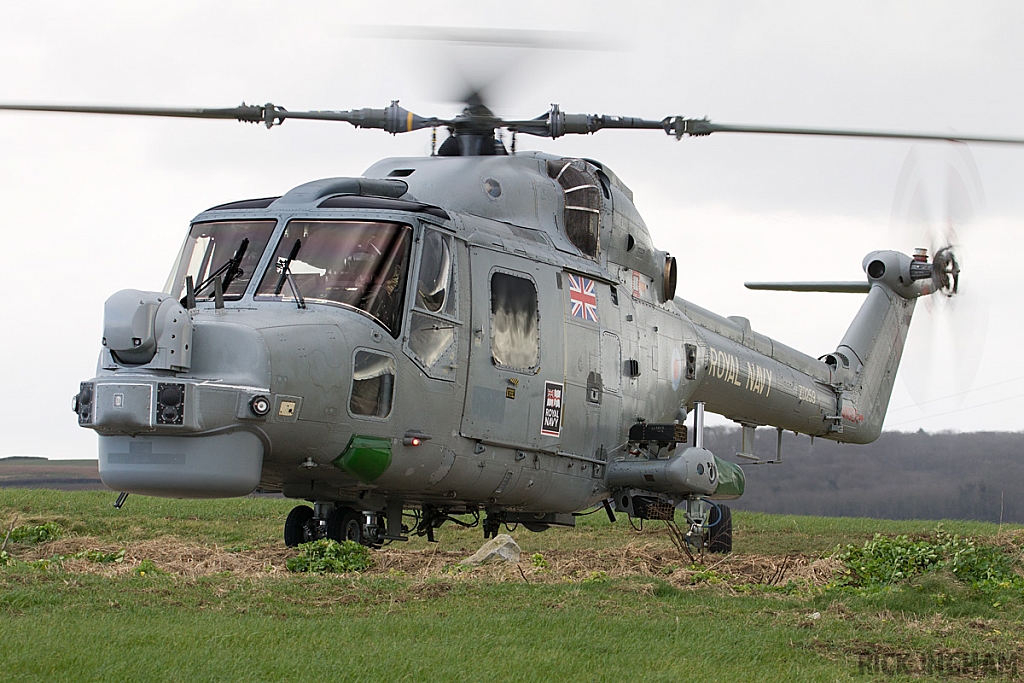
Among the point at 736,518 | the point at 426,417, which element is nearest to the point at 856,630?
the point at 426,417

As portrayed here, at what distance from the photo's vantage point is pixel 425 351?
30.5ft

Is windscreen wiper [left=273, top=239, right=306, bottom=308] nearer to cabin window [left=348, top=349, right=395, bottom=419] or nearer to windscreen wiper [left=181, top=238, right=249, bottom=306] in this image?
windscreen wiper [left=181, top=238, right=249, bottom=306]

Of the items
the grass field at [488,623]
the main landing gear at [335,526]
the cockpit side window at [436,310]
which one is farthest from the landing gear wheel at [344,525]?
the cockpit side window at [436,310]

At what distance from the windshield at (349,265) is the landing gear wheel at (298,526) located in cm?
279

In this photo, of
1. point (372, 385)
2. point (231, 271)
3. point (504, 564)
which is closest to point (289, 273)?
point (231, 271)

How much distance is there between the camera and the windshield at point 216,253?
9094mm

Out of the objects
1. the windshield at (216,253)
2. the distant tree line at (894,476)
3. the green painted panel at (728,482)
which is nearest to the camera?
the windshield at (216,253)

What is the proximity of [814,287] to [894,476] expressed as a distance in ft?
17.0

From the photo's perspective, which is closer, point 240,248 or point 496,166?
point 240,248

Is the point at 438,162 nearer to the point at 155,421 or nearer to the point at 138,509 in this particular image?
the point at 155,421

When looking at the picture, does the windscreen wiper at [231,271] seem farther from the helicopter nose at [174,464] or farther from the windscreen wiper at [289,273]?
the helicopter nose at [174,464]

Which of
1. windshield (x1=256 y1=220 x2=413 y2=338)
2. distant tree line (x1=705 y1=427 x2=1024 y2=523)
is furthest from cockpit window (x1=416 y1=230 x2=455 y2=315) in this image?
distant tree line (x1=705 y1=427 x2=1024 y2=523)

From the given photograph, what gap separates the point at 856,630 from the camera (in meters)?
8.36

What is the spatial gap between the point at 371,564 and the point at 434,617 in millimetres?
3079
